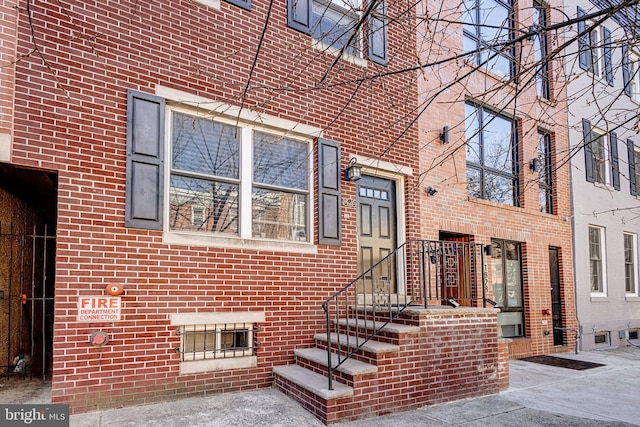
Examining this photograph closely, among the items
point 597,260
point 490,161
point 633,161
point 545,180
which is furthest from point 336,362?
point 633,161

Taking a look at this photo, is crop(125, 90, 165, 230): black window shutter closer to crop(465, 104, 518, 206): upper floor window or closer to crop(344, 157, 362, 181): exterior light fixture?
crop(344, 157, 362, 181): exterior light fixture

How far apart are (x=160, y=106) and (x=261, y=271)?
7.30ft

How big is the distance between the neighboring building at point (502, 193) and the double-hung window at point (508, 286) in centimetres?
2

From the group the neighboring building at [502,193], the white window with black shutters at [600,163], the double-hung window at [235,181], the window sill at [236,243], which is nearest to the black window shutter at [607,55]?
the neighboring building at [502,193]

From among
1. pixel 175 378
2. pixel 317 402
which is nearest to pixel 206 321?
pixel 175 378

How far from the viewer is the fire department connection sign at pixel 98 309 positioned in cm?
436

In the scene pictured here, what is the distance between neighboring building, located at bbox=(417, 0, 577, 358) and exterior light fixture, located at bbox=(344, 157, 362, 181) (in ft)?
4.97

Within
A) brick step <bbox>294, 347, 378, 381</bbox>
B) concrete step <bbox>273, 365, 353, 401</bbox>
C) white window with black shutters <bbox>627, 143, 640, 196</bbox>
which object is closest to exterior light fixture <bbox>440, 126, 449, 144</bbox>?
brick step <bbox>294, 347, 378, 381</bbox>

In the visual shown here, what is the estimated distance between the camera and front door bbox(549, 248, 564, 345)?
31.4ft

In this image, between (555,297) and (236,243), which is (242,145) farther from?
(555,297)

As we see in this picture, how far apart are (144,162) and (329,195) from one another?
244 centimetres

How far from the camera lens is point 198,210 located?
5.30m

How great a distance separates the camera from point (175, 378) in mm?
4781

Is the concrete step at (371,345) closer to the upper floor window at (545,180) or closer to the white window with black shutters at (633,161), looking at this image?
the upper floor window at (545,180)
